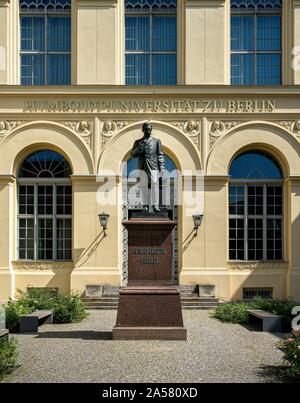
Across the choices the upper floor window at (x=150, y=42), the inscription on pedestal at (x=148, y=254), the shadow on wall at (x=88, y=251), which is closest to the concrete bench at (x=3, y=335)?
→ the inscription on pedestal at (x=148, y=254)

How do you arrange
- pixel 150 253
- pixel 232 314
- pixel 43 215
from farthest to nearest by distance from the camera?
pixel 43 215 → pixel 232 314 → pixel 150 253

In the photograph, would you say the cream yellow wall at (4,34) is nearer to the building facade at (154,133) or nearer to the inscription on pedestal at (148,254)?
the building facade at (154,133)

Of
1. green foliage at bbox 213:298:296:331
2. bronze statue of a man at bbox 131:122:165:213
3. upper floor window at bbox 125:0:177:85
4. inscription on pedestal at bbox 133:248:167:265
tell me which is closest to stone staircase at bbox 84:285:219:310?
green foliage at bbox 213:298:296:331

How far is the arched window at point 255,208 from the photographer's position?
2009 centimetres

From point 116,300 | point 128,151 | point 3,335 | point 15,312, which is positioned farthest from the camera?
point 128,151

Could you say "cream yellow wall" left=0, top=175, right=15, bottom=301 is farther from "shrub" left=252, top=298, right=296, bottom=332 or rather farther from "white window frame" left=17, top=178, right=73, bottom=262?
"shrub" left=252, top=298, right=296, bottom=332

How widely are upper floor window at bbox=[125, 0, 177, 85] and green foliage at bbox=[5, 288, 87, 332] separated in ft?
27.8

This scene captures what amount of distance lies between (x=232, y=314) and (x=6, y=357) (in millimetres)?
7844

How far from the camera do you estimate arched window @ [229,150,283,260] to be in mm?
20094

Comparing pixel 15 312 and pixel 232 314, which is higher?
pixel 15 312

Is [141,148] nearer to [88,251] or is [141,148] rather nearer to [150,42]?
[88,251]

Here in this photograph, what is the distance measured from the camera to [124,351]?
35.4 ft

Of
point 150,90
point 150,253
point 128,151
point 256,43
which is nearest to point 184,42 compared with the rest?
point 150,90

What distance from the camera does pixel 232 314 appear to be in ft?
50.5
